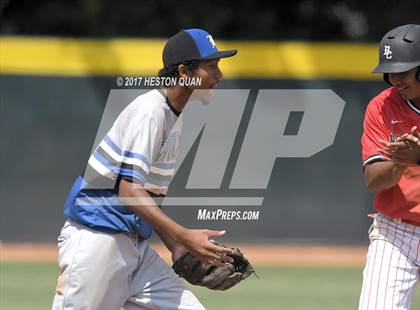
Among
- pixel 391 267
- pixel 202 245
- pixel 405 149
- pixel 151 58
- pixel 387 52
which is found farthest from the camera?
pixel 151 58

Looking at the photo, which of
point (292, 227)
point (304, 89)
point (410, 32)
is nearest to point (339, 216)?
point (292, 227)

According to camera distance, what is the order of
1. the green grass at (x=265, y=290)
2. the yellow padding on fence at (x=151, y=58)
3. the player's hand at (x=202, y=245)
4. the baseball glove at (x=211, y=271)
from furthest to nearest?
the yellow padding on fence at (x=151, y=58) < the green grass at (x=265, y=290) < the baseball glove at (x=211, y=271) < the player's hand at (x=202, y=245)

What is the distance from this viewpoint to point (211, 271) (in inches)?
223

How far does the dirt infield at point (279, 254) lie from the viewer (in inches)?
556

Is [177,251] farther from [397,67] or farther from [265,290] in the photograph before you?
[265,290]

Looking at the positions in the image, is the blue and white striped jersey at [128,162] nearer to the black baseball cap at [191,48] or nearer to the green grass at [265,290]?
the black baseball cap at [191,48]

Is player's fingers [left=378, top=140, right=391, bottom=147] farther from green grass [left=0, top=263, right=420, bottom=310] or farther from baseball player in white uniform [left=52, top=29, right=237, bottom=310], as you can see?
green grass [left=0, top=263, right=420, bottom=310]

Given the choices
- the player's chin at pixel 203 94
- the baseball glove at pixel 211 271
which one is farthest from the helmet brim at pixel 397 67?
the baseball glove at pixel 211 271

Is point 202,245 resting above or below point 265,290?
below

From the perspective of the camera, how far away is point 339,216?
16172 mm

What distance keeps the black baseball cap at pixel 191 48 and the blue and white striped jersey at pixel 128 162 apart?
0.33 meters

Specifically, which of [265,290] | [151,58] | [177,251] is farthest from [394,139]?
[151,58]

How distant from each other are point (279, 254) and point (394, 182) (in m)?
9.90

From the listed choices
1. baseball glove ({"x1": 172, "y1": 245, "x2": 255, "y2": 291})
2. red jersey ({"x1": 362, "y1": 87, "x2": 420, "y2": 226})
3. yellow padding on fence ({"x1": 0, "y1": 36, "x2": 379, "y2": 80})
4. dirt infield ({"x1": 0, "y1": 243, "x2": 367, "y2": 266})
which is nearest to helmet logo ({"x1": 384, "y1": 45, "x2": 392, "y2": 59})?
red jersey ({"x1": 362, "y1": 87, "x2": 420, "y2": 226})
